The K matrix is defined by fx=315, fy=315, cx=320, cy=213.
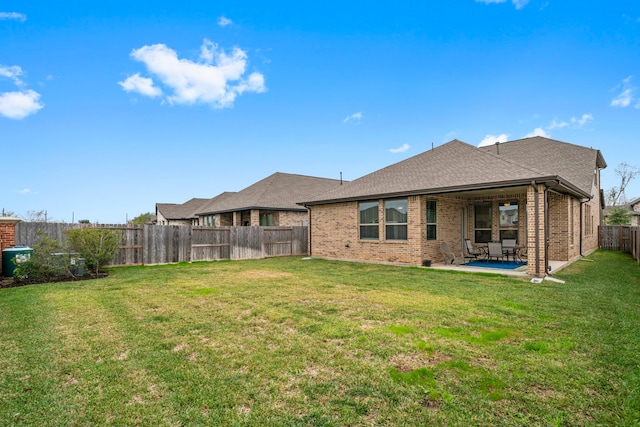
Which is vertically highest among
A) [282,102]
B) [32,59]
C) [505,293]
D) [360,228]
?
[282,102]

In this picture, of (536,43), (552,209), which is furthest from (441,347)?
(536,43)

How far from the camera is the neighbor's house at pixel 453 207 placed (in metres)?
10.7

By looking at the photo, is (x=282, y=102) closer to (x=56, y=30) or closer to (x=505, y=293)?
(x=56, y=30)

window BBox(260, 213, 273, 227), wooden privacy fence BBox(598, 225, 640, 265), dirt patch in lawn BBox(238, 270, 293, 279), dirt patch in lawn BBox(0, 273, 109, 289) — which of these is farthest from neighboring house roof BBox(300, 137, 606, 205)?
dirt patch in lawn BBox(0, 273, 109, 289)

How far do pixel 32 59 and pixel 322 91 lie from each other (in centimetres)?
1339

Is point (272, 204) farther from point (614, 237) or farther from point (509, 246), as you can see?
point (614, 237)

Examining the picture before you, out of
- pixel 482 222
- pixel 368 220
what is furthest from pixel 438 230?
pixel 482 222

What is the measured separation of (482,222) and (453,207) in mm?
1878

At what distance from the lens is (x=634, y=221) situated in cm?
3650

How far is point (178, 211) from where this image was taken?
38219 millimetres

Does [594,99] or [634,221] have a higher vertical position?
[594,99]

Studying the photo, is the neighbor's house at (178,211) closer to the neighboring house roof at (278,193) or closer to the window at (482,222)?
the neighboring house roof at (278,193)

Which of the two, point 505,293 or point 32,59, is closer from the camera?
point 505,293

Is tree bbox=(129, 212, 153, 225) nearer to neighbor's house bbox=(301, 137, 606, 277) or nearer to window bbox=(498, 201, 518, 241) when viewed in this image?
neighbor's house bbox=(301, 137, 606, 277)
